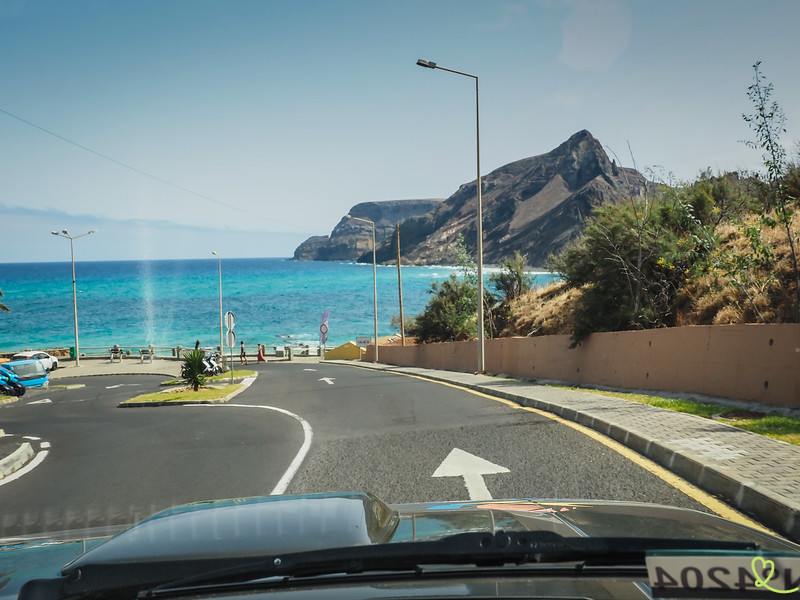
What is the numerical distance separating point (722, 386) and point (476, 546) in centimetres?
1238

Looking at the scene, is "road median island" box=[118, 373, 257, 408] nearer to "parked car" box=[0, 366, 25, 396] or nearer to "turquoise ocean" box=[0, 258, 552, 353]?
"parked car" box=[0, 366, 25, 396]

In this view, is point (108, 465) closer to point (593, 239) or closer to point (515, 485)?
point (515, 485)

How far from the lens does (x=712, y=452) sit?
8.06 meters

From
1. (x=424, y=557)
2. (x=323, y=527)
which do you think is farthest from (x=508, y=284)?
(x=424, y=557)

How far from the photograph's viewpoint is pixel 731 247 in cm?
1916

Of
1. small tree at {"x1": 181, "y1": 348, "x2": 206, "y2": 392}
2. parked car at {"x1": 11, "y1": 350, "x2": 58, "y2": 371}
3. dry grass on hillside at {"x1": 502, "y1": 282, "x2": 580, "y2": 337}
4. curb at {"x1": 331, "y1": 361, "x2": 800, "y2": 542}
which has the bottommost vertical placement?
parked car at {"x1": 11, "y1": 350, "x2": 58, "y2": 371}

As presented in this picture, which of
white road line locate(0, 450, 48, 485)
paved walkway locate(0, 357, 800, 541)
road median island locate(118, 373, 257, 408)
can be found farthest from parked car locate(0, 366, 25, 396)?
white road line locate(0, 450, 48, 485)

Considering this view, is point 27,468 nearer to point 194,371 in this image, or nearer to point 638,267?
point 194,371

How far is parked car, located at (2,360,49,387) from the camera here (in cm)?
3256

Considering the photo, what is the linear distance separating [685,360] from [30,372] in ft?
98.0

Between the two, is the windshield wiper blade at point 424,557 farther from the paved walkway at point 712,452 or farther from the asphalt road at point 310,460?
the asphalt road at point 310,460

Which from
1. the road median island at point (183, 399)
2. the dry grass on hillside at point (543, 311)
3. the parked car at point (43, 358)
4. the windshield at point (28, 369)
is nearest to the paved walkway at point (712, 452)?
the road median island at point (183, 399)

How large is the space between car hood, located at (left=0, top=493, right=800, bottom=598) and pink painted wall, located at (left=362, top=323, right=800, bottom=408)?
30.8 feet

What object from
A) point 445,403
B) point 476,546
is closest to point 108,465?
point 445,403
